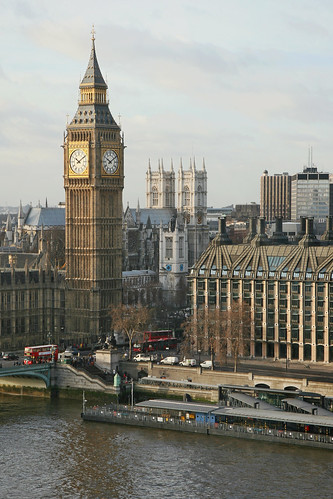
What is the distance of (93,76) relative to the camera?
14112 centimetres

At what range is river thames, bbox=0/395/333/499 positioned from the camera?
8088 cm

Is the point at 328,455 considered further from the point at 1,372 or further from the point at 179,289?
the point at 179,289

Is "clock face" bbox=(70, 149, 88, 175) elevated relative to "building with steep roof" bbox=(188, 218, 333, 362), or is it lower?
elevated

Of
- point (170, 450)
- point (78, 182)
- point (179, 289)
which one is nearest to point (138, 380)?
point (170, 450)

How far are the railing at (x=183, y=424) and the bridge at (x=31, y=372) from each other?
11492 mm

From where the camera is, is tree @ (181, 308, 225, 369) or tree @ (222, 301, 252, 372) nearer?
tree @ (222, 301, 252, 372)

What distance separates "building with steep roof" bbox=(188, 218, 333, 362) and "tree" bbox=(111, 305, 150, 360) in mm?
6716

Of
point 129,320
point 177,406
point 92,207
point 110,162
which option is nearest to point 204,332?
point 129,320

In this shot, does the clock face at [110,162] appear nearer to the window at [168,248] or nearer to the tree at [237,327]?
the tree at [237,327]

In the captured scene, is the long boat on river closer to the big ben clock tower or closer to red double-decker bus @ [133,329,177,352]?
red double-decker bus @ [133,329,177,352]

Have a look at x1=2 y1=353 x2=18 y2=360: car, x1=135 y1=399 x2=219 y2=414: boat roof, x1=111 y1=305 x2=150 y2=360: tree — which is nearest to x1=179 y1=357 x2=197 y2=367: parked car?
x1=111 y1=305 x2=150 y2=360: tree

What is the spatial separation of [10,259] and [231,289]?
31.7m

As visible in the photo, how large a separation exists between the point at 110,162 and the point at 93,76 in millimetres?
10752

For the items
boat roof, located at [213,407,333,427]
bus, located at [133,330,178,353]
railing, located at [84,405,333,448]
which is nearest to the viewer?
railing, located at [84,405,333,448]
